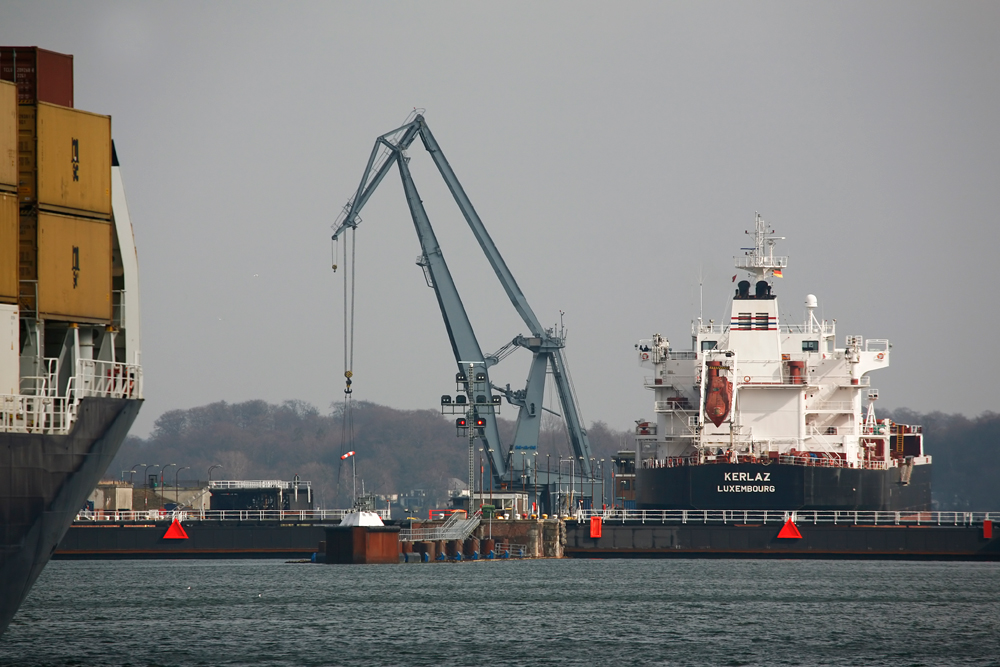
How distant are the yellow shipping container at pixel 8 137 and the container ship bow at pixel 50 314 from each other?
0.02m

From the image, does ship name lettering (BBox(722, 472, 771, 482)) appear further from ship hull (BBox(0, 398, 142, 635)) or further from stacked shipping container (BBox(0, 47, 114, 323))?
stacked shipping container (BBox(0, 47, 114, 323))

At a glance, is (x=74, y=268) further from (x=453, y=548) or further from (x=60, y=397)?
(x=453, y=548)

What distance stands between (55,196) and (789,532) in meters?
42.9

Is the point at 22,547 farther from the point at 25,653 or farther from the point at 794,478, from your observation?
the point at 794,478

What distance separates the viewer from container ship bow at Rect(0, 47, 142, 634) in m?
30.6

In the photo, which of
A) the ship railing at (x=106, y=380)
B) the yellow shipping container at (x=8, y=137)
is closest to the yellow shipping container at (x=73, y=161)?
the yellow shipping container at (x=8, y=137)

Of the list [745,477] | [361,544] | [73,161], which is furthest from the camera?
[745,477]

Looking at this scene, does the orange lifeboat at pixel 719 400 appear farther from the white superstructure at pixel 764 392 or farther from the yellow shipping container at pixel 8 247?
the yellow shipping container at pixel 8 247

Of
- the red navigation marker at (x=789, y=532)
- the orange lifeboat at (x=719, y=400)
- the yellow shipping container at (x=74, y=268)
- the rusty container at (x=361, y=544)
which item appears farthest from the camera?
the orange lifeboat at (x=719, y=400)

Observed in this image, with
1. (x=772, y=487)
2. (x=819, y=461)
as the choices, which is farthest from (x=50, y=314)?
(x=819, y=461)

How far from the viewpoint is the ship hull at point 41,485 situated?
3033 centimetres

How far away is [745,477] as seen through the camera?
68688mm

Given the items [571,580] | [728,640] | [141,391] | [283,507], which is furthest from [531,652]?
[283,507]

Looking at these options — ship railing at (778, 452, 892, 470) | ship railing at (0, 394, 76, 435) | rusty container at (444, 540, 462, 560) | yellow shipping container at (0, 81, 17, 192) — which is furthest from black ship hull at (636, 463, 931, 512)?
yellow shipping container at (0, 81, 17, 192)
